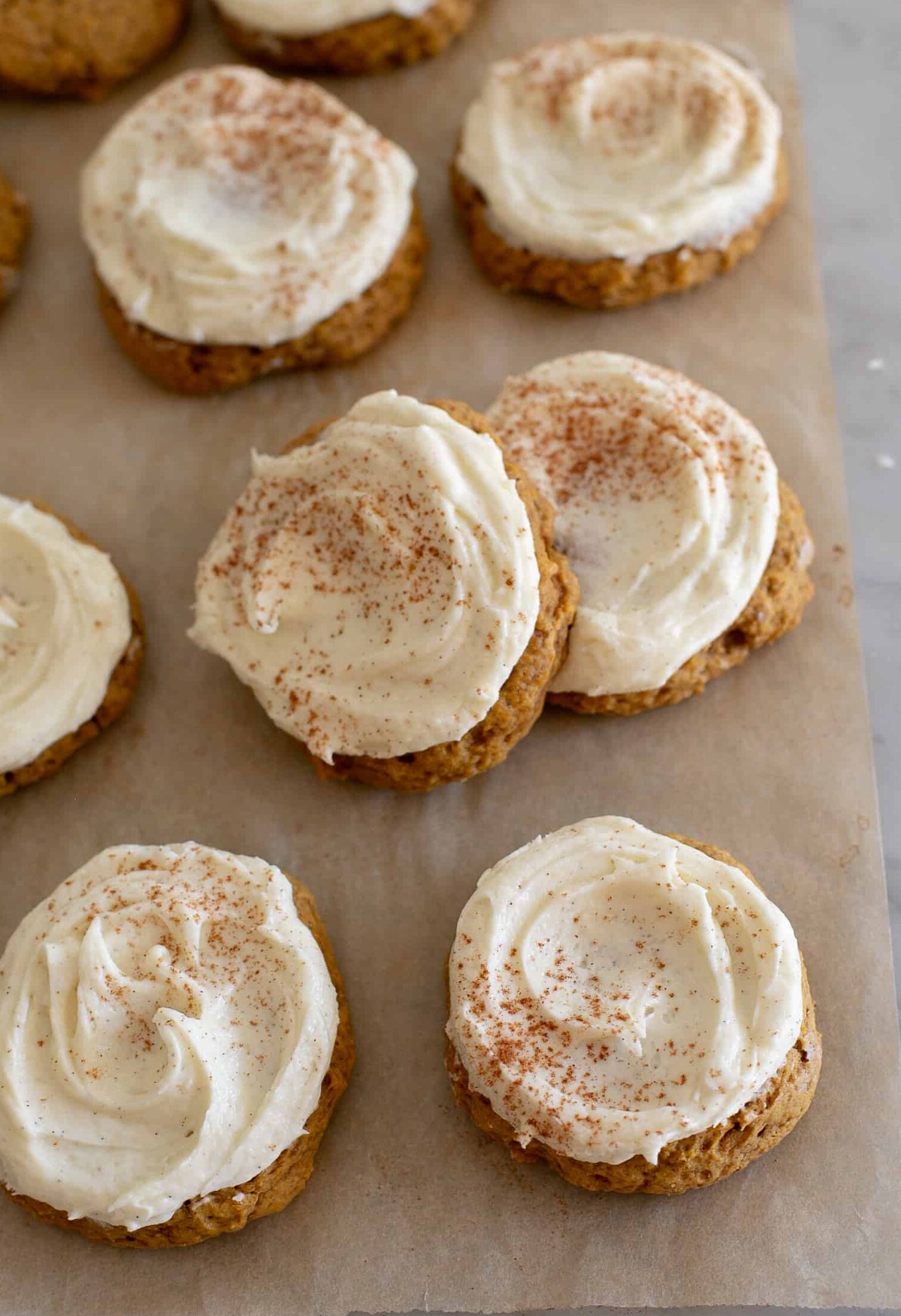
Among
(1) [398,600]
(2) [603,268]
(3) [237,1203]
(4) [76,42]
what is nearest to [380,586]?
(1) [398,600]

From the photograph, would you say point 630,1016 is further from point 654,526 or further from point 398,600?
point 654,526

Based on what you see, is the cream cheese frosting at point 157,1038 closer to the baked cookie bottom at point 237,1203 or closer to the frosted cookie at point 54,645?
the baked cookie bottom at point 237,1203

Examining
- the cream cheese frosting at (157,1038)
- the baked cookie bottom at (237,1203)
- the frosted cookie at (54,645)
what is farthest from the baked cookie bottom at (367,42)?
the baked cookie bottom at (237,1203)

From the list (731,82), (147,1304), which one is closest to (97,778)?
(147,1304)

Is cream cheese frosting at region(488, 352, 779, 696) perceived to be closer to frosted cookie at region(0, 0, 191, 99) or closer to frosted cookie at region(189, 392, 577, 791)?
frosted cookie at region(189, 392, 577, 791)

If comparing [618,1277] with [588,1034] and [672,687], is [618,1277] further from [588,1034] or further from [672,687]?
[672,687]

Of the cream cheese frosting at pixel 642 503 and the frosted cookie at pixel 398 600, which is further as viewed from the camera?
the cream cheese frosting at pixel 642 503

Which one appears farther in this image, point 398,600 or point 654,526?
point 654,526

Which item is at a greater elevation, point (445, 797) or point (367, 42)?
point (367, 42)
